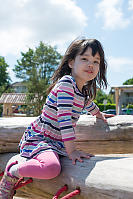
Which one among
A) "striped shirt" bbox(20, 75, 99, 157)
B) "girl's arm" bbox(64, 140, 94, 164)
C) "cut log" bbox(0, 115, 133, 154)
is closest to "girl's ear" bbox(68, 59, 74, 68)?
"striped shirt" bbox(20, 75, 99, 157)

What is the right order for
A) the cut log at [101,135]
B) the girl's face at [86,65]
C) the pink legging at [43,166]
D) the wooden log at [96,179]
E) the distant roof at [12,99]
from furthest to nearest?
the distant roof at [12,99] → the cut log at [101,135] → the girl's face at [86,65] → the pink legging at [43,166] → the wooden log at [96,179]

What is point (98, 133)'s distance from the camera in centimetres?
217

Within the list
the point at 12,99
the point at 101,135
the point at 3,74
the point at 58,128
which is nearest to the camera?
the point at 58,128

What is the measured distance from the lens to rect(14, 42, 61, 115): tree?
17672 millimetres

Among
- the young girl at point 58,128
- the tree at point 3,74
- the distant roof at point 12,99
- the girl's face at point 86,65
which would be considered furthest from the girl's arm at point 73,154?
the tree at point 3,74

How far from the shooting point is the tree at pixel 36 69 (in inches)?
696

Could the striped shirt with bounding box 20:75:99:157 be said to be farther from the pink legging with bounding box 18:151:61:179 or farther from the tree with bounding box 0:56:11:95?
the tree with bounding box 0:56:11:95

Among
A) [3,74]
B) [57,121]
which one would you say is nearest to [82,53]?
[57,121]

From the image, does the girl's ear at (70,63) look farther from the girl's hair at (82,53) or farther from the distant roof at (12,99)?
the distant roof at (12,99)

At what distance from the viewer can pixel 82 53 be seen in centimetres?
190

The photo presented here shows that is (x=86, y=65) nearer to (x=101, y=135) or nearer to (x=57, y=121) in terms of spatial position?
(x=57, y=121)

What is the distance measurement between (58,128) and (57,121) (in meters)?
0.05

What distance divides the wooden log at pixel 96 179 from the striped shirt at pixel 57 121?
187 millimetres

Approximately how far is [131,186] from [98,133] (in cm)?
108
